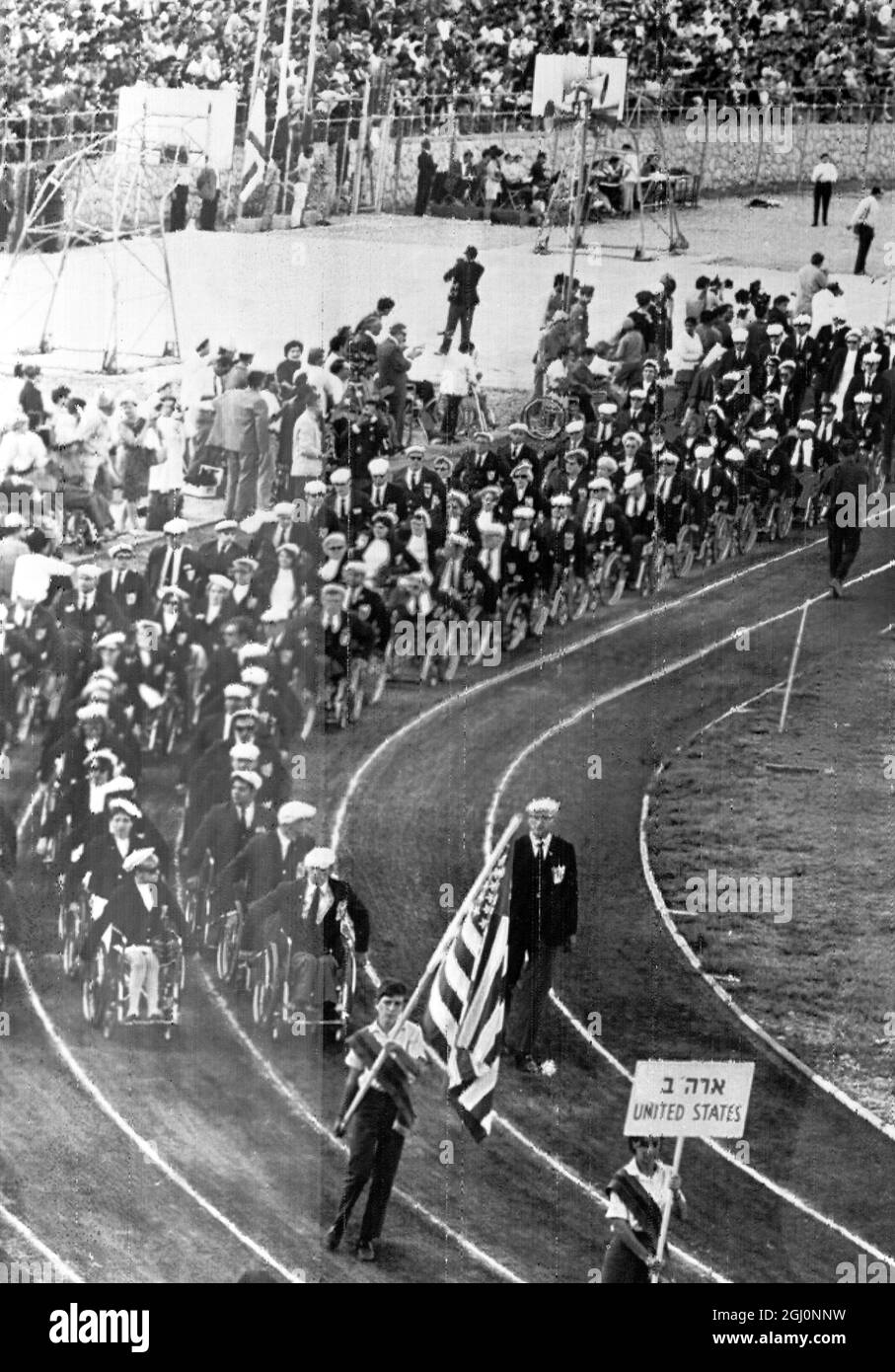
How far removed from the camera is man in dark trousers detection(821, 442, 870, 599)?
17562 millimetres

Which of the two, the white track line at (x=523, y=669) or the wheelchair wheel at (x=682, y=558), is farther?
the wheelchair wheel at (x=682, y=558)

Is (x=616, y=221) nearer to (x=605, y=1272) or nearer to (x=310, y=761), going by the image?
(x=310, y=761)

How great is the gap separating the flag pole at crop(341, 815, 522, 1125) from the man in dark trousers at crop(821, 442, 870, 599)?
239 cm

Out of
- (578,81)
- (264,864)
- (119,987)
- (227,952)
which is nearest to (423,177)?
(578,81)

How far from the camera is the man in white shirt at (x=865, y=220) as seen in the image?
17.5 m

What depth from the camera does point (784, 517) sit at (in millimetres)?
17734

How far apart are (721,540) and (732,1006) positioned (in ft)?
8.65

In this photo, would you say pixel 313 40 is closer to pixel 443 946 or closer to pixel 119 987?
pixel 443 946

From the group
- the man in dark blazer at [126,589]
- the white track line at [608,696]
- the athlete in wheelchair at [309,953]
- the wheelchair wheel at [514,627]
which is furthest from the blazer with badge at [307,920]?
the man in dark blazer at [126,589]

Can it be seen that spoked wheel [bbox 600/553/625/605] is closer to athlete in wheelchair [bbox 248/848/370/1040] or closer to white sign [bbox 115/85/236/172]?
athlete in wheelchair [bbox 248/848/370/1040]

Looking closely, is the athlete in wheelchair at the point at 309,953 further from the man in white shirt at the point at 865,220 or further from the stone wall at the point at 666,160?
the man in white shirt at the point at 865,220

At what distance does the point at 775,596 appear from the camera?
1741 cm

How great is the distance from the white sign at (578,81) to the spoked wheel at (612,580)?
2.49 meters

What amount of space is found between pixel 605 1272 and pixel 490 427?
476cm
